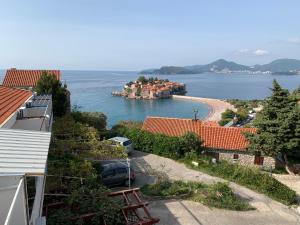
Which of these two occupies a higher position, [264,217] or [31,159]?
[31,159]

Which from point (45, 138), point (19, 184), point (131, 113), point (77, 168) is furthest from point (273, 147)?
point (131, 113)

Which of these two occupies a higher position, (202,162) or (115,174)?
(115,174)

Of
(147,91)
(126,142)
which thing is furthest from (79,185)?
(147,91)

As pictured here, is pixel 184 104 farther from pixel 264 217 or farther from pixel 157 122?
pixel 264 217

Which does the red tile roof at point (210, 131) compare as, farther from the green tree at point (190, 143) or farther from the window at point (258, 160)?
the green tree at point (190, 143)

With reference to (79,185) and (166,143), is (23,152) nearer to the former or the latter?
(79,185)

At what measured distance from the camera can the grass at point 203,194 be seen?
1664 centimetres

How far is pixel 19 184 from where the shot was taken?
615cm

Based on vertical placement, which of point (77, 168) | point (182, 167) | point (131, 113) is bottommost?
point (131, 113)

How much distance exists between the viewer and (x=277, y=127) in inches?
1039

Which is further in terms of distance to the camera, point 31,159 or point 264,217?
point 264,217

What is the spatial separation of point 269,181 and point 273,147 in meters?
7.36

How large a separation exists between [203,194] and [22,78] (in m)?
25.5

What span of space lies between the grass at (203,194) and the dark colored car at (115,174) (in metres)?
1.18
